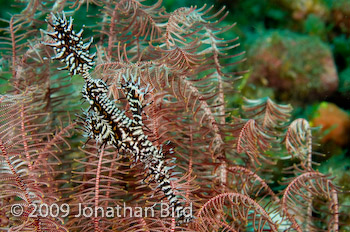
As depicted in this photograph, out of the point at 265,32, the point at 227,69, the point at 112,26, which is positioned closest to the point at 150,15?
the point at 112,26

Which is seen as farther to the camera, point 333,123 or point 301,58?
point 301,58

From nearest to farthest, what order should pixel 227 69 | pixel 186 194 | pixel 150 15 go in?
pixel 186 194 → pixel 150 15 → pixel 227 69

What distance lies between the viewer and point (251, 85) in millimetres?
5066

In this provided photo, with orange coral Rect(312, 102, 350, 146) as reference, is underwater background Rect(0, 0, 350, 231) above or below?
above

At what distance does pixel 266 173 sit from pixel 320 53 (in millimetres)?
2929

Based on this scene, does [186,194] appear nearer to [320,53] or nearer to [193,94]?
[193,94]

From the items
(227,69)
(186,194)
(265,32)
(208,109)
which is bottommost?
(186,194)

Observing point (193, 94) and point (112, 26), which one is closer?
point (193, 94)

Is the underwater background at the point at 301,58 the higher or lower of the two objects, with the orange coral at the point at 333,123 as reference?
higher

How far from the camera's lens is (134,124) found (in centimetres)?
211

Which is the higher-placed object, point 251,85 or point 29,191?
point 251,85

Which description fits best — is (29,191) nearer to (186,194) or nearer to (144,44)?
(186,194)

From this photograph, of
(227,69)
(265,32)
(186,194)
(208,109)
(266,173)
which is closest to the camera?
(186,194)

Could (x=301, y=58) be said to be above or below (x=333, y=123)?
above
